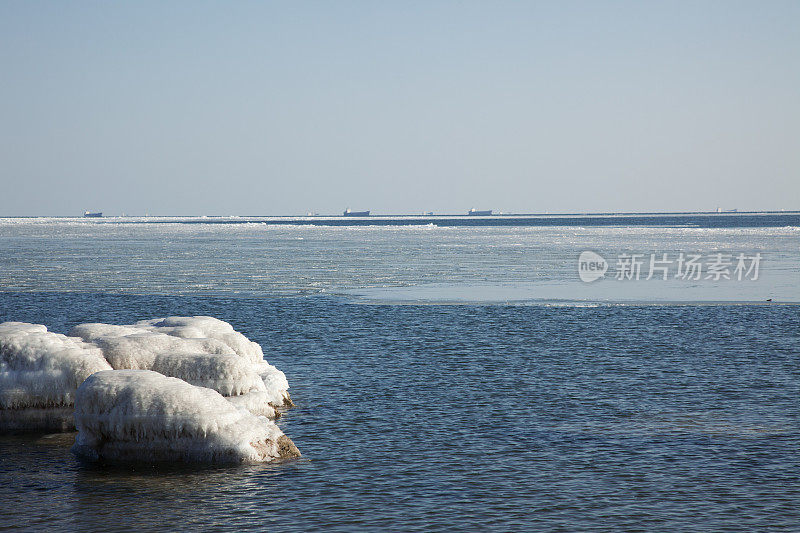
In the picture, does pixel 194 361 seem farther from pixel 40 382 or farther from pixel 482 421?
pixel 482 421

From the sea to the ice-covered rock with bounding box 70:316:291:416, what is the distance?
0.85 metres

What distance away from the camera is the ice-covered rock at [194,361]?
16.9 m

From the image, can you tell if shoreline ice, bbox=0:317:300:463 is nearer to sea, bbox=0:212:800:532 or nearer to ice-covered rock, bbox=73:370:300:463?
ice-covered rock, bbox=73:370:300:463

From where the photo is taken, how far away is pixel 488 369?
71.6ft

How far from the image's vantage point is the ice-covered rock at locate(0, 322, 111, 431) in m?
16.2

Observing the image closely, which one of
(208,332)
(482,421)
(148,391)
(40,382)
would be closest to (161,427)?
(148,391)

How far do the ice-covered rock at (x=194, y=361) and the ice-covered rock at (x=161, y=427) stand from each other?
8.13 feet

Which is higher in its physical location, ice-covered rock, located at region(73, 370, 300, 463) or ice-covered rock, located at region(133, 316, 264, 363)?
ice-covered rock, located at region(133, 316, 264, 363)

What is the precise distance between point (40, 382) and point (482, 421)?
8.88 metres

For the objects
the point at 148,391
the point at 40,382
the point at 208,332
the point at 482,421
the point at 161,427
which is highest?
the point at 208,332

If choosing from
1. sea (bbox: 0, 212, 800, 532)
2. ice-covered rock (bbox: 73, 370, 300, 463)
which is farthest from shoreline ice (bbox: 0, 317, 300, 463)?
sea (bbox: 0, 212, 800, 532)

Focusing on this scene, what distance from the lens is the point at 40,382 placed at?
1614 cm

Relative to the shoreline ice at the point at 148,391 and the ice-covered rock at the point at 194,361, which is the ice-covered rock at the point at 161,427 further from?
the ice-covered rock at the point at 194,361

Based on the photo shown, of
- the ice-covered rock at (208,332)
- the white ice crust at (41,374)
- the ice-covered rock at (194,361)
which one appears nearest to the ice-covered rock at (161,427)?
the white ice crust at (41,374)
